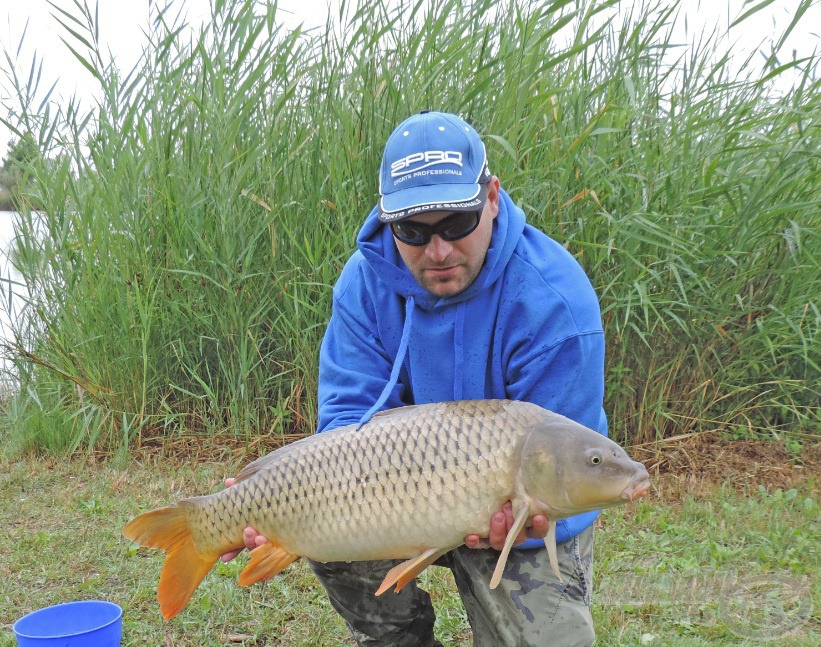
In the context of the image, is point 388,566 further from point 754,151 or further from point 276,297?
point 754,151

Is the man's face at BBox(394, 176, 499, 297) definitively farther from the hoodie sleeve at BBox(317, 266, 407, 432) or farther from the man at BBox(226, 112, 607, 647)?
the hoodie sleeve at BBox(317, 266, 407, 432)

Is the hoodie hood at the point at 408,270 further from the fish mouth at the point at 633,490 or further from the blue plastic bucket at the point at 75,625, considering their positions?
the blue plastic bucket at the point at 75,625

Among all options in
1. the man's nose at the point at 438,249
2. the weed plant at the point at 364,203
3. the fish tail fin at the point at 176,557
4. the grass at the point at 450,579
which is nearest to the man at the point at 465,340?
the man's nose at the point at 438,249

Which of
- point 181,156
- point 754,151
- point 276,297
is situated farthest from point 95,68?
point 754,151

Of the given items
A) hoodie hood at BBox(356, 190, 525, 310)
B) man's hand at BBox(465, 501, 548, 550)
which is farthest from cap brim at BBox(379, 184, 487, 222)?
man's hand at BBox(465, 501, 548, 550)

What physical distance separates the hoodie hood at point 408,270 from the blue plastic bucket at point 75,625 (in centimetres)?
101

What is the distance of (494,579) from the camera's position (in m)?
1.58

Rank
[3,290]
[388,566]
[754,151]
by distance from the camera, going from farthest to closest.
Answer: [3,290] → [754,151] → [388,566]

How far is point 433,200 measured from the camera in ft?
5.66

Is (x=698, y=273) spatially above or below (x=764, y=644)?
above

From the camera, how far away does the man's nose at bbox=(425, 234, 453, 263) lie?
180cm

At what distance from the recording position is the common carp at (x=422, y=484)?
5.14 feet

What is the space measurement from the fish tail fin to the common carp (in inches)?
2.2

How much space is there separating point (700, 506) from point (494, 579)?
173 centimetres
